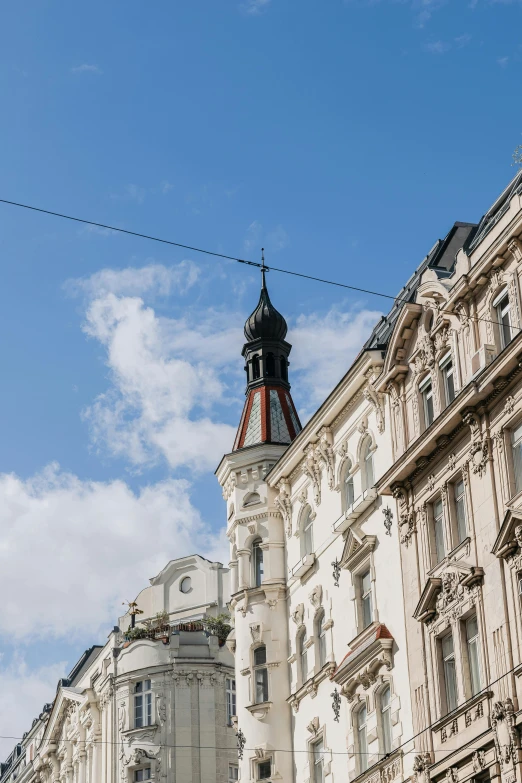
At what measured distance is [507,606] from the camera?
33094 mm

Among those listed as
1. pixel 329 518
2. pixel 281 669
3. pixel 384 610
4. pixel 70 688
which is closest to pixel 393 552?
pixel 384 610

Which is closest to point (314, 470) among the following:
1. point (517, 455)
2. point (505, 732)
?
point (517, 455)

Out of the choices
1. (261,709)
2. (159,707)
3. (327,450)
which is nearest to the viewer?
(327,450)

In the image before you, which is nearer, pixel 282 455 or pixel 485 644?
pixel 485 644

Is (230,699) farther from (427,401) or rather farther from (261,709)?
(427,401)

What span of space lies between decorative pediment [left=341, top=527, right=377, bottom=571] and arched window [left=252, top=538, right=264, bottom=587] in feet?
23.0

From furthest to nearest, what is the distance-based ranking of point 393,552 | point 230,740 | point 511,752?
point 230,740 → point 393,552 → point 511,752

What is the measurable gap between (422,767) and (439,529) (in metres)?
6.21

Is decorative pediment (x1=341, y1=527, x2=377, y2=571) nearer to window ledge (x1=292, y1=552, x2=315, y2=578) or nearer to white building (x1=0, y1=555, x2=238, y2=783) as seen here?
window ledge (x1=292, y1=552, x2=315, y2=578)

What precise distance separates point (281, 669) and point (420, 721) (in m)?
11.1

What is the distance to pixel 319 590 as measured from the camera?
148 feet

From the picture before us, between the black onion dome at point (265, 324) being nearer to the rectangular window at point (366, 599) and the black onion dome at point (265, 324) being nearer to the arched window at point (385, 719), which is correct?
the rectangular window at point (366, 599)

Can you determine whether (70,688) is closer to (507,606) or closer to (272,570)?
(272,570)

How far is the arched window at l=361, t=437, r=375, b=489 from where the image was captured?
42812 millimetres
